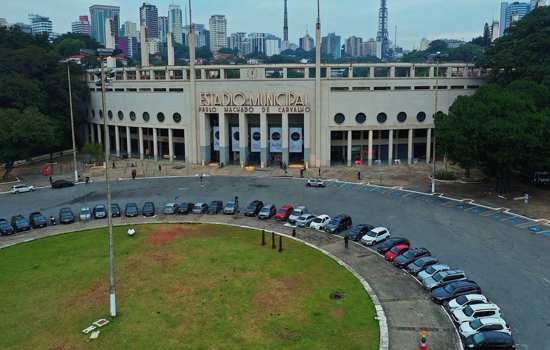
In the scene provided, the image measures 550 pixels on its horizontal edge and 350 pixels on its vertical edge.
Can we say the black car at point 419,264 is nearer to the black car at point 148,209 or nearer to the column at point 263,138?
the black car at point 148,209

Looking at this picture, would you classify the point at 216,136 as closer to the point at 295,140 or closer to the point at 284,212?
the point at 295,140

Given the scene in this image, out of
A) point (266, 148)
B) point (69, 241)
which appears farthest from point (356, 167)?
point (69, 241)

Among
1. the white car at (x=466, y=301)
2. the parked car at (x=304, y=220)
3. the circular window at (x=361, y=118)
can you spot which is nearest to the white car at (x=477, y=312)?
the white car at (x=466, y=301)

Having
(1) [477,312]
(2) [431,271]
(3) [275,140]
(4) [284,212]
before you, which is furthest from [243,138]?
(1) [477,312]

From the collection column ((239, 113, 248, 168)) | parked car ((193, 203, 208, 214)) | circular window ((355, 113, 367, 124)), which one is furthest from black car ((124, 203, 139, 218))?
circular window ((355, 113, 367, 124))

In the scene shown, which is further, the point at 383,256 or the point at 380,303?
the point at 383,256

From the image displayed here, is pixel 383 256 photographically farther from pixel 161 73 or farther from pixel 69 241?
pixel 161 73
